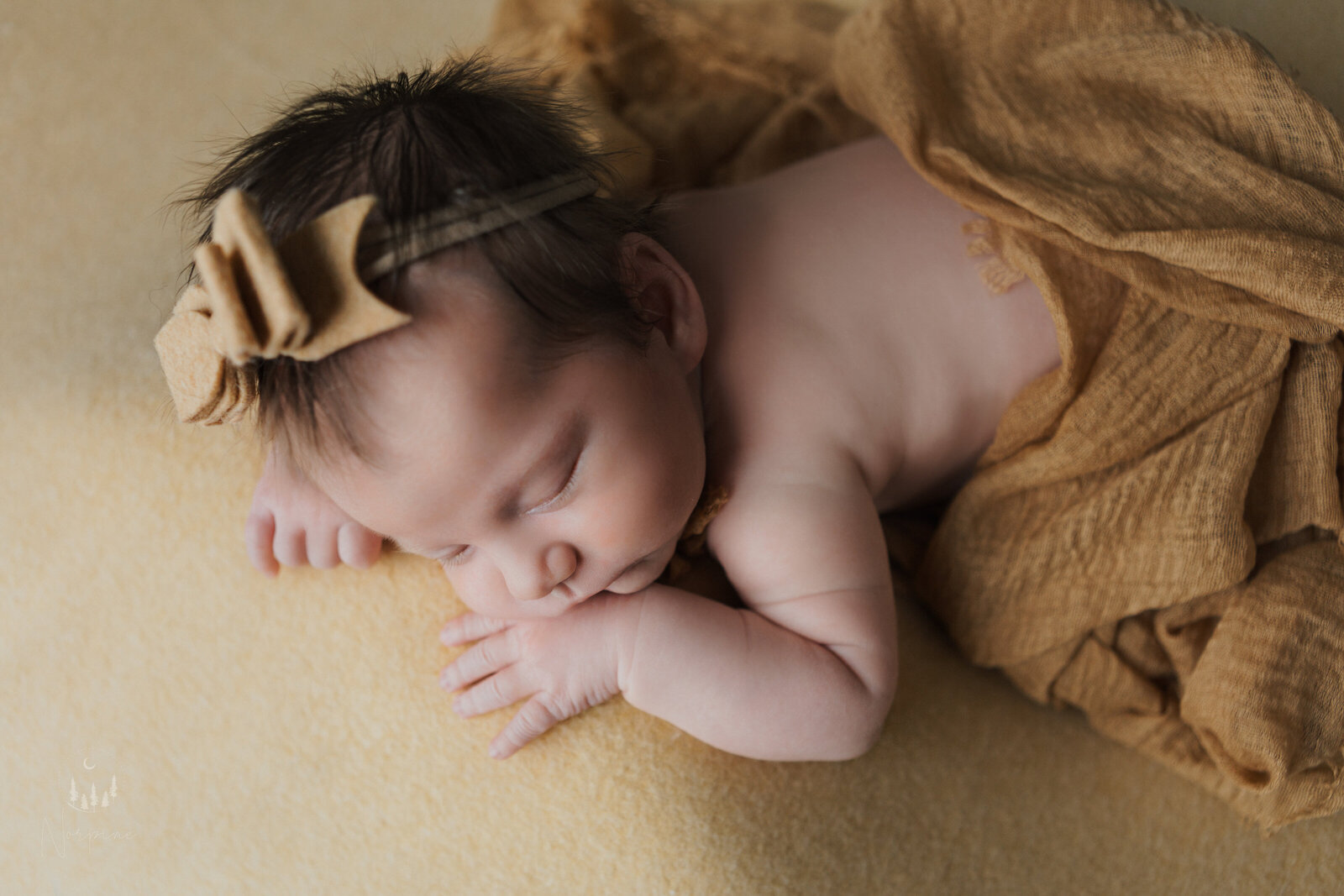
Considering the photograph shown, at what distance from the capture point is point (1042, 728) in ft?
3.50

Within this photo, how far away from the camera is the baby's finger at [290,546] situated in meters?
0.95

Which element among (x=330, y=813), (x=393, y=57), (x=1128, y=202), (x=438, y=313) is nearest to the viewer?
(x=438, y=313)

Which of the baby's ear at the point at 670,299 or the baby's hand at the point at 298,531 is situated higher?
the baby's ear at the point at 670,299

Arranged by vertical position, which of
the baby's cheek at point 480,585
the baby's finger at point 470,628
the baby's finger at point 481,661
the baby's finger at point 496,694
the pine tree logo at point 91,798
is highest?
the baby's cheek at point 480,585

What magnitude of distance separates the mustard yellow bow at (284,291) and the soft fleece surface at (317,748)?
1.07 feet

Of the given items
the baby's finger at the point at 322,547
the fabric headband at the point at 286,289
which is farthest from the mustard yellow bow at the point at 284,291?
the baby's finger at the point at 322,547

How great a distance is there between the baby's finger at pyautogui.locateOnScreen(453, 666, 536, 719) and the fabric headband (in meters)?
0.33

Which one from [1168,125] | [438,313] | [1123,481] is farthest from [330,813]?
[1168,125]

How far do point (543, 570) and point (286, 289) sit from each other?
297 millimetres

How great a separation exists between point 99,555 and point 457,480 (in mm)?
442

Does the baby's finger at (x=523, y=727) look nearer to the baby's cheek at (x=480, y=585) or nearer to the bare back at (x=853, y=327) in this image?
the baby's cheek at (x=480, y=585)

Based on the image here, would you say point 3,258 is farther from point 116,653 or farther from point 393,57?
point 393,57

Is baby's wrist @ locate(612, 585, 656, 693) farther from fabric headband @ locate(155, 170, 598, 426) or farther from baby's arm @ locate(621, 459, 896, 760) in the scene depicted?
fabric headband @ locate(155, 170, 598, 426)

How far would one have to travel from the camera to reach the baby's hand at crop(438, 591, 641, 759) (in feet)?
2.92
